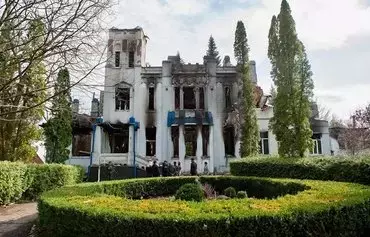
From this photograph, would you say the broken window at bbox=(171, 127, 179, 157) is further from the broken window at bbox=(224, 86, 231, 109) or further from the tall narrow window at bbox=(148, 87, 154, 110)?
the broken window at bbox=(224, 86, 231, 109)

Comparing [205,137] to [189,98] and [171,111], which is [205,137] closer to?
[171,111]

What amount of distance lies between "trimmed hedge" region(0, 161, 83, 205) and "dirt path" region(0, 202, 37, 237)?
0.68 m

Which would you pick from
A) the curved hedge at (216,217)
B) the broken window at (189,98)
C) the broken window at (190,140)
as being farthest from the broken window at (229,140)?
the curved hedge at (216,217)

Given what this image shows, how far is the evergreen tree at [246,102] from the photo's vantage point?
94.7ft

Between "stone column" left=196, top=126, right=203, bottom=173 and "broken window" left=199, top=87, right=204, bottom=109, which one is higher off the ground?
"broken window" left=199, top=87, right=204, bottom=109

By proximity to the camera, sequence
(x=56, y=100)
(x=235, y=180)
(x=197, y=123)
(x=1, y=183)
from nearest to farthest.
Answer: (x=56, y=100)
(x=1, y=183)
(x=235, y=180)
(x=197, y=123)

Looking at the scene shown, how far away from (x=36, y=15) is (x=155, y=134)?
2212cm

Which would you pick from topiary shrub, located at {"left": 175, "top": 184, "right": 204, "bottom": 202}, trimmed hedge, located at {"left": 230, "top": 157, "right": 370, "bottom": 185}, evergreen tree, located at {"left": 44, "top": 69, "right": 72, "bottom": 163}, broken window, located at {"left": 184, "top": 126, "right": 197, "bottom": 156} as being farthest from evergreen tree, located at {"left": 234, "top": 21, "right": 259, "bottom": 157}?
topiary shrub, located at {"left": 175, "top": 184, "right": 204, "bottom": 202}

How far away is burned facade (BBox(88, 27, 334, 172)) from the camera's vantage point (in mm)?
30141

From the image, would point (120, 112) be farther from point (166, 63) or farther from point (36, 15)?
point (36, 15)

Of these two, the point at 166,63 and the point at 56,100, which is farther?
the point at 166,63

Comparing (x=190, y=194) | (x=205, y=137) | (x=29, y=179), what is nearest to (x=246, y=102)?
(x=205, y=137)

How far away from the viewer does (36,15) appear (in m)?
9.82

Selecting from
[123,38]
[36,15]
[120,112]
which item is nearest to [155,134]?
[120,112]
